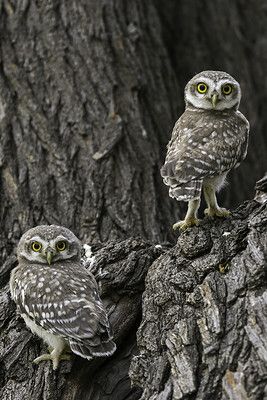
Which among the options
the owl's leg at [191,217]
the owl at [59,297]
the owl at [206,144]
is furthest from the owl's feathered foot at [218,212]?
the owl at [59,297]

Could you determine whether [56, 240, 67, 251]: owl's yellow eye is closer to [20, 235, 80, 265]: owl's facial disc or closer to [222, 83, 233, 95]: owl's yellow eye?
[20, 235, 80, 265]: owl's facial disc

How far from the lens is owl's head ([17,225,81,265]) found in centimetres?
594

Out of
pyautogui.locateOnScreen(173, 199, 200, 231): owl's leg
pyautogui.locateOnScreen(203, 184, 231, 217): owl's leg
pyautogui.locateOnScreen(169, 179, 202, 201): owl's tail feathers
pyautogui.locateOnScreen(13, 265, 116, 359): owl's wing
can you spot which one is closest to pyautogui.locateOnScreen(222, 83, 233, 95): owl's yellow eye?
pyautogui.locateOnScreen(203, 184, 231, 217): owl's leg

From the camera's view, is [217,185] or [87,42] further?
[87,42]

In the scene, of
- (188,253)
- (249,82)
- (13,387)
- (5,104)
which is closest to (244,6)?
(249,82)

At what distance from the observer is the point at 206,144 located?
5793 mm

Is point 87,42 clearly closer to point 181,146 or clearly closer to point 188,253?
point 181,146

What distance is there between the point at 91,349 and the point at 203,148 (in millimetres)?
1582

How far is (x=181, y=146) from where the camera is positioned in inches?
229

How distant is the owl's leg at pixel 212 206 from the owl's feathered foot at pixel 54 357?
146cm

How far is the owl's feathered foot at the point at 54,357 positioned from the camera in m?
5.52

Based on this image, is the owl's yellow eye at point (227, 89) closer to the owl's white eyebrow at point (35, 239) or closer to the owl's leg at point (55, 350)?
the owl's white eyebrow at point (35, 239)

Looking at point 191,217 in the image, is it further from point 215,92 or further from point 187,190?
point 215,92

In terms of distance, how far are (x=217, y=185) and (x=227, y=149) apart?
354 millimetres
